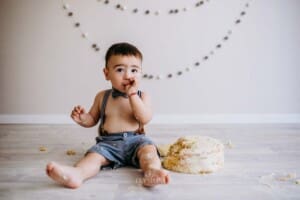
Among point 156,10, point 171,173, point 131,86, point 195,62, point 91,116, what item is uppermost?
point 156,10

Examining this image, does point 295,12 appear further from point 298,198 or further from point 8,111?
point 8,111

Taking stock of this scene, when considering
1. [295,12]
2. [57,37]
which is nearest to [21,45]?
[57,37]

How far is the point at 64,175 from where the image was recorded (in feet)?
3.74

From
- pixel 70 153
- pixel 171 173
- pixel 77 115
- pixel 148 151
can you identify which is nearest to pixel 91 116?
pixel 77 115

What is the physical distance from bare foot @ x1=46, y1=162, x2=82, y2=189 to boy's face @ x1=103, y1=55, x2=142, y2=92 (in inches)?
15.9

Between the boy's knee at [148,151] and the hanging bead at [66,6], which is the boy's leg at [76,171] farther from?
the hanging bead at [66,6]

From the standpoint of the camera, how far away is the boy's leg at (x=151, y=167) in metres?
1.14

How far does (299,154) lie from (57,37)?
4.85ft

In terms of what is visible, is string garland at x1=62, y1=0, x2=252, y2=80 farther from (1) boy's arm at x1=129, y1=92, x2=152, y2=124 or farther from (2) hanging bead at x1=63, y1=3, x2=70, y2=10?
(1) boy's arm at x1=129, y1=92, x2=152, y2=124

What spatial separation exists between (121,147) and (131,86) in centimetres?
23

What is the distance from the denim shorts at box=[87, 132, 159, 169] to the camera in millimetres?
1402

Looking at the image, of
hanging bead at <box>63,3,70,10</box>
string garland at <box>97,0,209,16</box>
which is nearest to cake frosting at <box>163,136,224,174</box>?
string garland at <box>97,0,209,16</box>

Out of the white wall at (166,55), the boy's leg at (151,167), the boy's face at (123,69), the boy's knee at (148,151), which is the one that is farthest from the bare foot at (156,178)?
the white wall at (166,55)

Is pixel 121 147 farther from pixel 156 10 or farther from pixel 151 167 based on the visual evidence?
pixel 156 10
